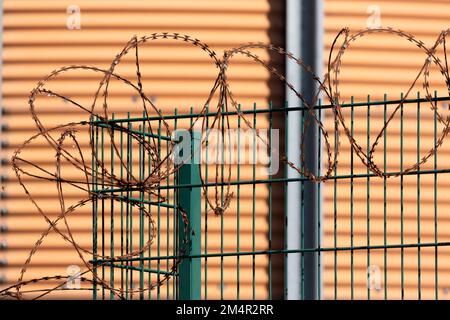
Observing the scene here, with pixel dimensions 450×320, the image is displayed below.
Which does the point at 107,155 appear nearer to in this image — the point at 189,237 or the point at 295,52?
the point at 295,52

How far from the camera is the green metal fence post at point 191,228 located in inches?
254

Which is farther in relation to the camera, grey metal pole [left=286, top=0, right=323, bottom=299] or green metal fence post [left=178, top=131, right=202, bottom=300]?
grey metal pole [left=286, top=0, right=323, bottom=299]

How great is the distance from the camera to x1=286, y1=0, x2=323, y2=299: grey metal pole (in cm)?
874

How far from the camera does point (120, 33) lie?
912 centimetres

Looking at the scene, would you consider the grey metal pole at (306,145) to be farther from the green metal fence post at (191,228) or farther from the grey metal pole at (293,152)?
the green metal fence post at (191,228)

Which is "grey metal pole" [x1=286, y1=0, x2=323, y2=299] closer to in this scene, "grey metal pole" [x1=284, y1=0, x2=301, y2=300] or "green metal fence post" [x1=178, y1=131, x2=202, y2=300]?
"grey metal pole" [x1=284, y1=0, x2=301, y2=300]

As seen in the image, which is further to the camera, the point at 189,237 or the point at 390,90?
the point at 390,90

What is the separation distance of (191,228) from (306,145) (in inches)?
101

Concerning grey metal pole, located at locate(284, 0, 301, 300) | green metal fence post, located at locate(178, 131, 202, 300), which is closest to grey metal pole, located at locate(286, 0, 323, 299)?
grey metal pole, located at locate(284, 0, 301, 300)

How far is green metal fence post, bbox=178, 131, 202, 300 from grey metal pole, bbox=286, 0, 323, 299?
7.25 ft

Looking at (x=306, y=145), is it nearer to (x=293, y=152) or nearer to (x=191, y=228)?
(x=293, y=152)
